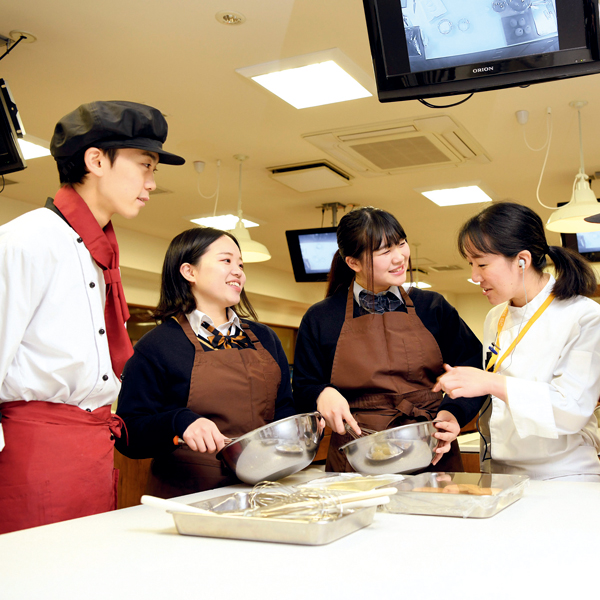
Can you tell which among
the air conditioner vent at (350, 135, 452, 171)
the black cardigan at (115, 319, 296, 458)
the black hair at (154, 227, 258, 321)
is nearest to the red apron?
the black cardigan at (115, 319, 296, 458)

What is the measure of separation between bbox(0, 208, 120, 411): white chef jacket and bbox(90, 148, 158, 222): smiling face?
5.0 inches

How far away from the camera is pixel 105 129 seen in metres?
1.41

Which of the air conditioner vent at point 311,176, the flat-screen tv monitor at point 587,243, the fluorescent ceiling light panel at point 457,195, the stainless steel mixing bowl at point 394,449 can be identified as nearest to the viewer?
the stainless steel mixing bowl at point 394,449

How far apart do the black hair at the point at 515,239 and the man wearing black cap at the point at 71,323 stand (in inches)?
34.6

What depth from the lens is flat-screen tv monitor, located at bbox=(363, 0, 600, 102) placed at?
5.69 feet

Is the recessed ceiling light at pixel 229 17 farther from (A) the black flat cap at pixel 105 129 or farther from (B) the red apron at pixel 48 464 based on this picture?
(B) the red apron at pixel 48 464

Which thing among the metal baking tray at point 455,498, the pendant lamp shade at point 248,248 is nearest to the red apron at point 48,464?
the metal baking tray at point 455,498

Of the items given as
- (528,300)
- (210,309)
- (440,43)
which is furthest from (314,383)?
(440,43)

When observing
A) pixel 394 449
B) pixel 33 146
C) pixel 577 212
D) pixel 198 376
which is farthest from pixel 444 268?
pixel 394 449

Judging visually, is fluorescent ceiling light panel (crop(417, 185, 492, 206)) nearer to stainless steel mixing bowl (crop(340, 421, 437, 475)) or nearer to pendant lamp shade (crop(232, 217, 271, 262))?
pendant lamp shade (crop(232, 217, 271, 262))

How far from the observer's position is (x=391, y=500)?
115 centimetres

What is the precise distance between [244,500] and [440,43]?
1.42 m

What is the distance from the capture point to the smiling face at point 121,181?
1451 millimetres

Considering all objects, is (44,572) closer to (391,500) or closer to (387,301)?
(391,500)
